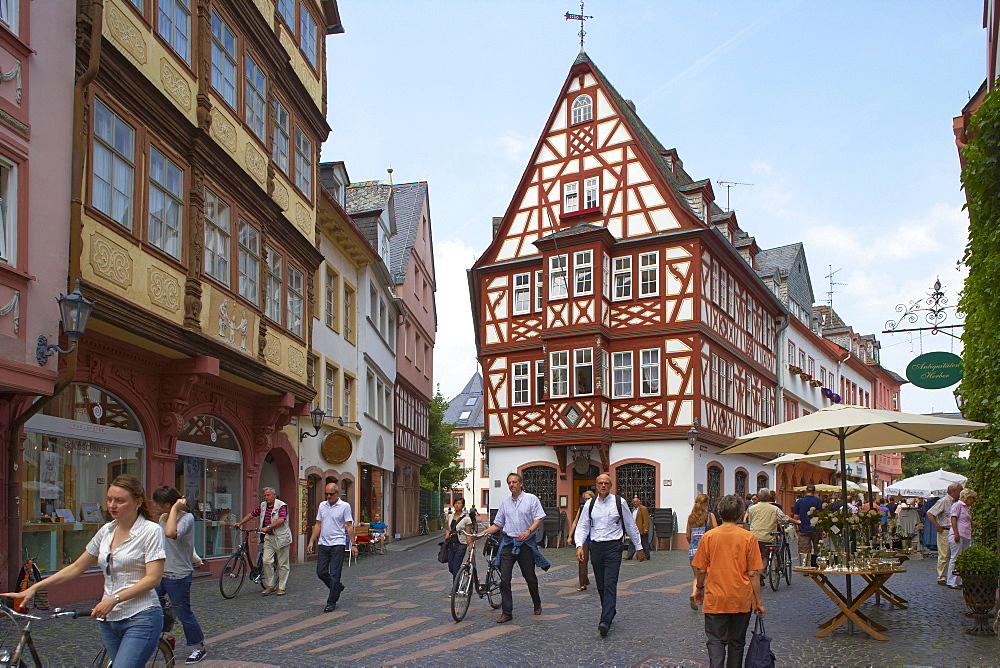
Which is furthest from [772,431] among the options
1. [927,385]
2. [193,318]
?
[193,318]

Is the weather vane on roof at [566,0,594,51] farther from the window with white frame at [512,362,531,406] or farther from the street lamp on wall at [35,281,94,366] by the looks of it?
the street lamp on wall at [35,281,94,366]

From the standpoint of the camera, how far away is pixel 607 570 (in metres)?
11.0

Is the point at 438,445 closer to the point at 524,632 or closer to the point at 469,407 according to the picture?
the point at 469,407

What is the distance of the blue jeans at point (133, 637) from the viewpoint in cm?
537

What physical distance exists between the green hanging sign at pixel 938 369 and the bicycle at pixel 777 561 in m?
3.47

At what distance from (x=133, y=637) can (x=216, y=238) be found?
11813mm

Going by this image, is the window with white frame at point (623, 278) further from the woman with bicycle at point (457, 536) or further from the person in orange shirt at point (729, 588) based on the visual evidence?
the person in orange shirt at point (729, 588)

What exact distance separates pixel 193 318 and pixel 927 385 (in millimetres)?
10499

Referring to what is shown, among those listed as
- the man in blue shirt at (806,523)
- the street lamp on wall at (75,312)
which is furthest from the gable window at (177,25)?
the man in blue shirt at (806,523)

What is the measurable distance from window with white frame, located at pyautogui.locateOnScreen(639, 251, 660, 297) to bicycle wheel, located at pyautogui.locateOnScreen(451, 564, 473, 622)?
66.1 feet

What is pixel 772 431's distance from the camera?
466 inches

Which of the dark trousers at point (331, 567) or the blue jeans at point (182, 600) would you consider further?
the dark trousers at point (331, 567)

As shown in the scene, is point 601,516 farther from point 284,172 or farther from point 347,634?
point 284,172

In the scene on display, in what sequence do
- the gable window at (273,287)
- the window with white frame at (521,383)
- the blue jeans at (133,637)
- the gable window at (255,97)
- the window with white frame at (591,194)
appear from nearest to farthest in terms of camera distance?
the blue jeans at (133,637) < the gable window at (255,97) < the gable window at (273,287) < the window with white frame at (591,194) < the window with white frame at (521,383)
